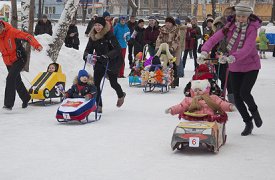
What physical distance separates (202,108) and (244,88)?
1.04m

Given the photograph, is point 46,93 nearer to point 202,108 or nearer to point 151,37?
point 202,108

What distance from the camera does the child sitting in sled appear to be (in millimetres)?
8406

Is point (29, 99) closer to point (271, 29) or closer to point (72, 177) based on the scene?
point (72, 177)

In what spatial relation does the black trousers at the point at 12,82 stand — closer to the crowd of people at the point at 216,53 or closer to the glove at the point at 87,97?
the crowd of people at the point at 216,53

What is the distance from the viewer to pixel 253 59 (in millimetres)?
9320

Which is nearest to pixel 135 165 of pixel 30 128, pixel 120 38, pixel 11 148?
pixel 11 148

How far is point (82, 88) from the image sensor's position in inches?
441

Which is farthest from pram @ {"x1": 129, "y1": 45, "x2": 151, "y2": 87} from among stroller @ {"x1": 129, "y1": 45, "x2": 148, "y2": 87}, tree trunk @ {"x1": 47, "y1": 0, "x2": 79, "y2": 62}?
tree trunk @ {"x1": 47, "y1": 0, "x2": 79, "y2": 62}

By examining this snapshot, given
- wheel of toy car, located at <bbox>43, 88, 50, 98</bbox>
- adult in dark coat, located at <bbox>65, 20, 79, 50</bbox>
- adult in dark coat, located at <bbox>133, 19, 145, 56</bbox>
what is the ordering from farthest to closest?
adult in dark coat, located at <bbox>65, 20, 79, 50</bbox>, adult in dark coat, located at <bbox>133, 19, 145, 56</bbox>, wheel of toy car, located at <bbox>43, 88, 50, 98</bbox>

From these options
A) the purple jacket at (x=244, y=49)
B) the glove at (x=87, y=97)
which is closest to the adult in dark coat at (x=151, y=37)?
the glove at (x=87, y=97)

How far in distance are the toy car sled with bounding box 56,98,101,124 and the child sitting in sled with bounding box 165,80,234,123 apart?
8.26 feet

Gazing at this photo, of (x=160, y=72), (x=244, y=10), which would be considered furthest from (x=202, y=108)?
(x=160, y=72)

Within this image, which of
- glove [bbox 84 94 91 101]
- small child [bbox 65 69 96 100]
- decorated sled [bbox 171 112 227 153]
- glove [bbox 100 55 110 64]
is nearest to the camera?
decorated sled [bbox 171 112 227 153]

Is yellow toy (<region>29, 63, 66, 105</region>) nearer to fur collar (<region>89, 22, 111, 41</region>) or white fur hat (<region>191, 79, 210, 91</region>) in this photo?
fur collar (<region>89, 22, 111, 41</region>)
